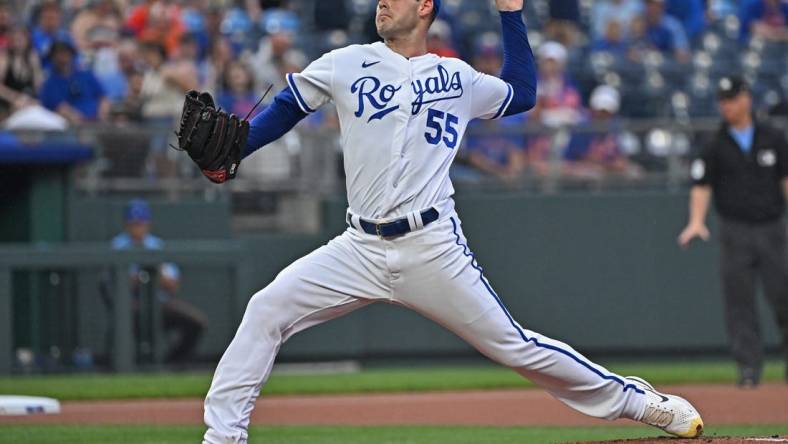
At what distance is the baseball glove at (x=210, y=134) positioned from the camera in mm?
5539

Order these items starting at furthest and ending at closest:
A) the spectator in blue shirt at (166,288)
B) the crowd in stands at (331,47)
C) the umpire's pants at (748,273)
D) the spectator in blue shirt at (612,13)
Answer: the spectator in blue shirt at (612,13) → the crowd in stands at (331,47) → the spectator in blue shirt at (166,288) → the umpire's pants at (748,273)

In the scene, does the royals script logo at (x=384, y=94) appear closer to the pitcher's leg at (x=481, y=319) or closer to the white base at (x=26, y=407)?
the pitcher's leg at (x=481, y=319)

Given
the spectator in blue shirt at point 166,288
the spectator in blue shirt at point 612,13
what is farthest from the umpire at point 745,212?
the spectator in blue shirt at point 612,13

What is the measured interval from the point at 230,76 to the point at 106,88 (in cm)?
116

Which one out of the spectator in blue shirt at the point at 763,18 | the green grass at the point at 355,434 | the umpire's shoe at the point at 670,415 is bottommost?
the green grass at the point at 355,434

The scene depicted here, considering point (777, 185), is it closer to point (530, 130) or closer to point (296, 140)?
point (530, 130)

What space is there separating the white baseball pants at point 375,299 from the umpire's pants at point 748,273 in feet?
16.2

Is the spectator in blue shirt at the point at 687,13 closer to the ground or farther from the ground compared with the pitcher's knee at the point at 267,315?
farther from the ground

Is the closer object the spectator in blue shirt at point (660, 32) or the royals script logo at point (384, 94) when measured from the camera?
the royals script logo at point (384, 94)

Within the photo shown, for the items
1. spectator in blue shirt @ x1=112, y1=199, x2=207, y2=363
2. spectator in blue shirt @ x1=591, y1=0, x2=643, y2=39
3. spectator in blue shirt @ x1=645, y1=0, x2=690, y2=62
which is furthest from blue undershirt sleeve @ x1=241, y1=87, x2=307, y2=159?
spectator in blue shirt @ x1=645, y1=0, x2=690, y2=62

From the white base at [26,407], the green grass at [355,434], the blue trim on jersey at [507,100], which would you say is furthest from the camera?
the white base at [26,407]

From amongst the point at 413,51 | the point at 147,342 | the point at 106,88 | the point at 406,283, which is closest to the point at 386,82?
the point at 413,51

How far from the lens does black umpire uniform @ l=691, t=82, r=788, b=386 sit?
10.4 meters

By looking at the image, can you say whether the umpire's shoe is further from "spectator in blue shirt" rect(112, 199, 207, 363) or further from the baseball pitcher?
"spectator in blue shirt" rect(112, 199, 207, 363)
